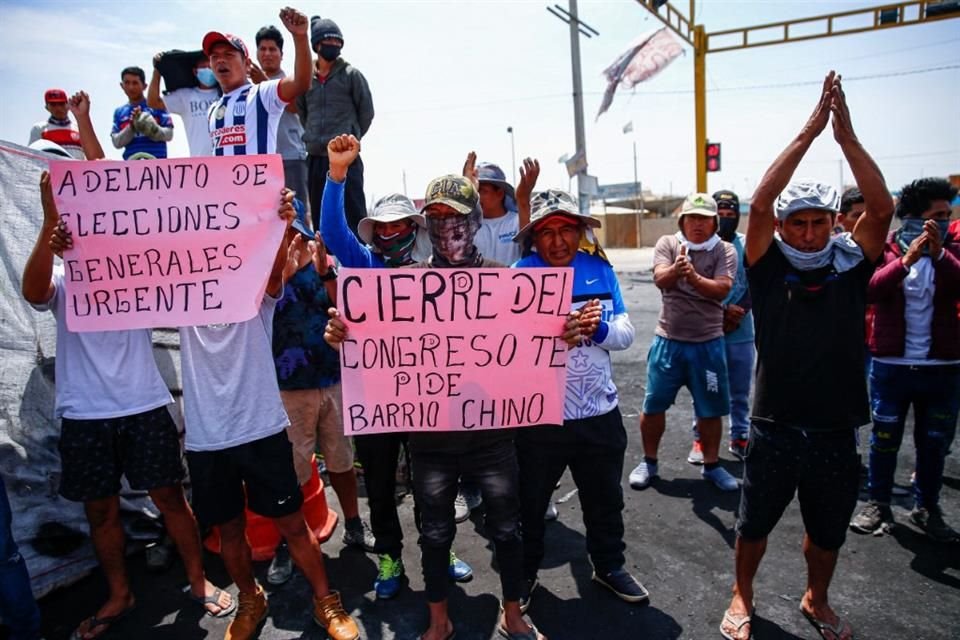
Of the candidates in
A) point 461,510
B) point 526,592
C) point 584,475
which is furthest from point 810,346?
point 461,510

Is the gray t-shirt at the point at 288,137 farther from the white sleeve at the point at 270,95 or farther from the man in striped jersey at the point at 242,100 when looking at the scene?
the white sleeve at the point at 270,95

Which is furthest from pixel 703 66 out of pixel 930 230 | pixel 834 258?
pixel 834 258

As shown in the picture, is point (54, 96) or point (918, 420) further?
point (54, 96)

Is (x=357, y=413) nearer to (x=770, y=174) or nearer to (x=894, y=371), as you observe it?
(x=770, y=174)

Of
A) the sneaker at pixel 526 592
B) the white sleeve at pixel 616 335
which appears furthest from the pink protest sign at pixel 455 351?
the sneaker at pixel 526 592

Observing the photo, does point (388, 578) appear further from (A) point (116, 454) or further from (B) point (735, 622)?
(B) point (735, 622)

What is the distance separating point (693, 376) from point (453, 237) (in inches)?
99.8

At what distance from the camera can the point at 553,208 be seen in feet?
9.64

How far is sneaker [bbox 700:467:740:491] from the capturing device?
4.40 m

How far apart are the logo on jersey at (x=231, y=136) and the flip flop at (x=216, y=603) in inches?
108

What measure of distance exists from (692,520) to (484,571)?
1.56 m

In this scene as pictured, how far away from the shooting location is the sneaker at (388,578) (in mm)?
3305

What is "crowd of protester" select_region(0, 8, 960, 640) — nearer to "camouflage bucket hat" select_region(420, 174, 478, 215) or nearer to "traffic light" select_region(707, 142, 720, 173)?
"camouflage bucket hat" select_region(420, 174, 478, 215)

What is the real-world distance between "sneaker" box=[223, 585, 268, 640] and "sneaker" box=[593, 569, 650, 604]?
1913 millimetres
